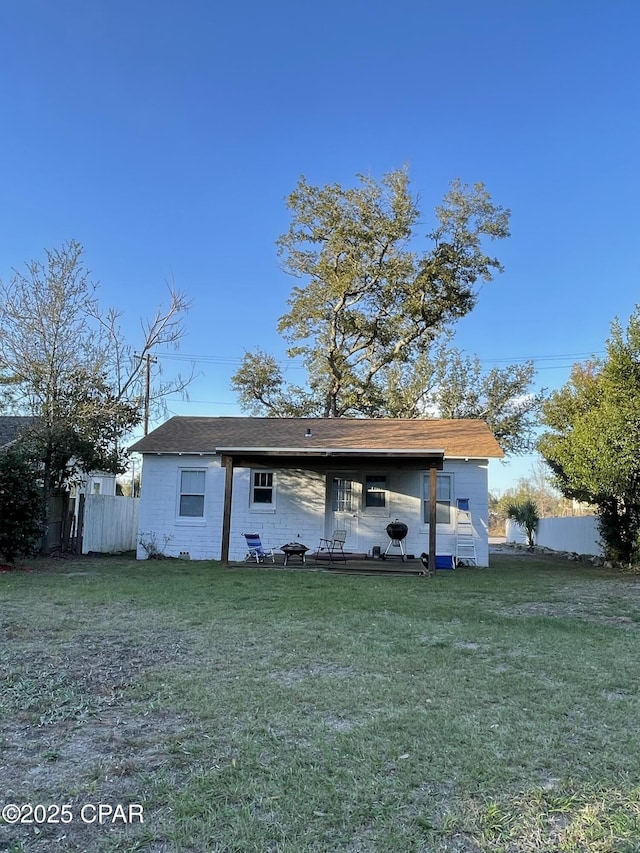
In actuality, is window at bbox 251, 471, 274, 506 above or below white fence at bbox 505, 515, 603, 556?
above

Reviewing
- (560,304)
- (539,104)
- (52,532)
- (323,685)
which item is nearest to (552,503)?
(560,304)

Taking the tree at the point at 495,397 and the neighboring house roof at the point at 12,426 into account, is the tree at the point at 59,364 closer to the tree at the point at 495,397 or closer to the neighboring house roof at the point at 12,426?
the neighboring house roof at the point at 12,426

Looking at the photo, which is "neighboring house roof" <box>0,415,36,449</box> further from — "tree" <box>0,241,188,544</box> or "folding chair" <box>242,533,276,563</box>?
"folding chair" <box>242,533,276,563</box>

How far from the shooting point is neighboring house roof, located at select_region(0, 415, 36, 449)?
48.6ft

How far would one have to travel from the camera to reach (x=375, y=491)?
15180 mm

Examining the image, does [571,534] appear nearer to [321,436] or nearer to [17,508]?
[321,436]

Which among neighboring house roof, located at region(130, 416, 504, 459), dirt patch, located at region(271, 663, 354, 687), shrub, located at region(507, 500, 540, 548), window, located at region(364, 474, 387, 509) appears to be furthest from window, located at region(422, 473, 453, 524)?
shrub, located at region(507, 500, 540, 548)

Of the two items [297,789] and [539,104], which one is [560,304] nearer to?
[539,104]

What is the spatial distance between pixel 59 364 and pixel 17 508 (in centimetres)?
420

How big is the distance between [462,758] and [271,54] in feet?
48.8

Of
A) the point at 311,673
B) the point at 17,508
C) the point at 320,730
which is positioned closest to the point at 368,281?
the point at 17,508

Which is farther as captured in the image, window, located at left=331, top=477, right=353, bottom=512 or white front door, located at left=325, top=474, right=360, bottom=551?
window, located at left=331, top=477, right=353, bottom=512

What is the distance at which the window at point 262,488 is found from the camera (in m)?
15.4

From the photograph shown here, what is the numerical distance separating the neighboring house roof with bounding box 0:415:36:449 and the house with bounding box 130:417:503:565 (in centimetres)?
282
